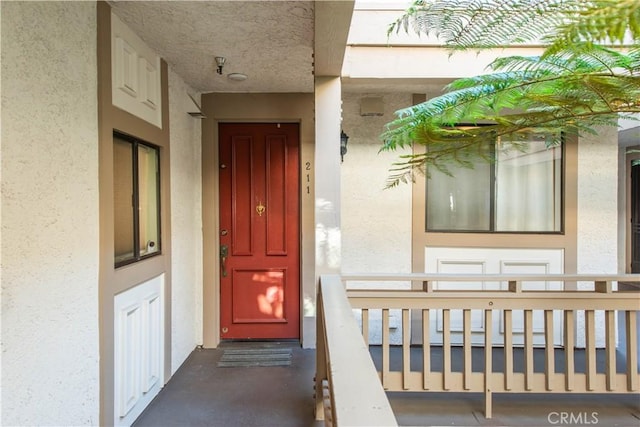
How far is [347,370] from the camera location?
2.83 ft

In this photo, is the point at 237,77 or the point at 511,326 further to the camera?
the point at 237,77

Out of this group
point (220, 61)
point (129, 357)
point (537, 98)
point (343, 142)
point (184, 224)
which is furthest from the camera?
point (343, 142)

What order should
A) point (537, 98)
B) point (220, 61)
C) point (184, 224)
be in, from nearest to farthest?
point (537, 98)
point (220, 61)
point (184, 224)

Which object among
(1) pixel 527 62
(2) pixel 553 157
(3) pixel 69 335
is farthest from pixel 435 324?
(3) pixel 69 335

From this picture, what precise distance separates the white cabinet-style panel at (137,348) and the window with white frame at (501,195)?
7.90 feet

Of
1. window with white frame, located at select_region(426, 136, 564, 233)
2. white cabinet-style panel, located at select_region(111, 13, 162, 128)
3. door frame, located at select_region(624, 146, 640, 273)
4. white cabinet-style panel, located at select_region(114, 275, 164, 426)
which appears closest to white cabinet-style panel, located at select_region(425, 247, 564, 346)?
window with white frame, located at select_region(426, 136, 564, 233)

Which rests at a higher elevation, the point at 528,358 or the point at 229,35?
the point at 229,35

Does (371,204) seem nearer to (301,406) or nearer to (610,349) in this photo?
(301,406)

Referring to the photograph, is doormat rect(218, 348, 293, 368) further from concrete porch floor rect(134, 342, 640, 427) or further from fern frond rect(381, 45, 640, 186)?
fern frond rect(381, 45, 640, 186)

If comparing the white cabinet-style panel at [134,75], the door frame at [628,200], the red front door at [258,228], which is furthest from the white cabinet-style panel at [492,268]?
the door frame at [628,200]

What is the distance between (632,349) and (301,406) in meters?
2.11

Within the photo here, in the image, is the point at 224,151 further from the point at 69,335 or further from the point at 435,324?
the point at 435,324

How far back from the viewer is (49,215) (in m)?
1.42

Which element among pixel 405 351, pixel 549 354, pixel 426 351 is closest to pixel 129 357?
pixel 405 351
